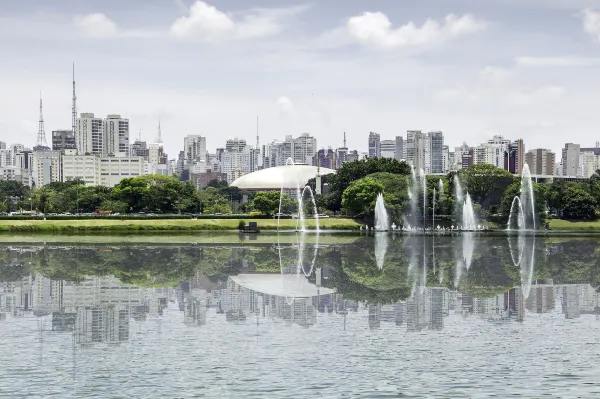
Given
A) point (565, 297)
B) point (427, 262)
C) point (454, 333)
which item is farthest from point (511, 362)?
point (427, 262)

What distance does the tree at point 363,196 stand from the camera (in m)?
82.3

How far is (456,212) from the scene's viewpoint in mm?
87500

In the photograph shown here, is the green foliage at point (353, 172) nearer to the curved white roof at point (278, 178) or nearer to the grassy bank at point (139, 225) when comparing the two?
the grassy bank at point (139, 225)

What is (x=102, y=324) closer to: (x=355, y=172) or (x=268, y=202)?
(x=268, y=202)

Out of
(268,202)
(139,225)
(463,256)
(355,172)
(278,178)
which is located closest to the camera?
(463,256)

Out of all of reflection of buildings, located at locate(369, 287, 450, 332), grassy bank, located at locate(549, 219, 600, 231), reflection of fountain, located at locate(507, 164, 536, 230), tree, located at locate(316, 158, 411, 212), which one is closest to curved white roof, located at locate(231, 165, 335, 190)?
tree, located at locate(316, 158, 411, 212)

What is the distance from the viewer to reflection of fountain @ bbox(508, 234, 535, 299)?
33094 mm

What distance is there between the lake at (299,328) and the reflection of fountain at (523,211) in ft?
143

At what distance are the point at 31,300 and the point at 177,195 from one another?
69.1 metres

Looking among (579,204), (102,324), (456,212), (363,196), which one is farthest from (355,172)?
(102,324)

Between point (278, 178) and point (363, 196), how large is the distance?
103904 millimetres

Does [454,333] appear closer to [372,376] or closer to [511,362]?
[511,362]

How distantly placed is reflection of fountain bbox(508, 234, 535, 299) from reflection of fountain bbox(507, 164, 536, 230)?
1653 cm

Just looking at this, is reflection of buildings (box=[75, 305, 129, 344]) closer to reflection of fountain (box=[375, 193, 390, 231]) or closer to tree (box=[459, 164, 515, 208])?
reflection of fountain (box=[375, 193, 390, 231])
